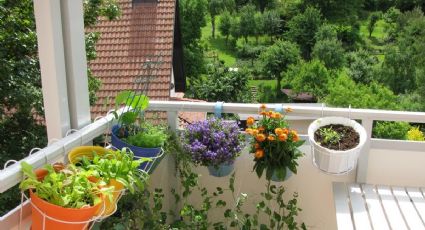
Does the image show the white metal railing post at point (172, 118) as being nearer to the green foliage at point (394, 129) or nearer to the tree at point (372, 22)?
the green foliage at point (394, 129)

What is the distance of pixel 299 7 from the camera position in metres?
28.2

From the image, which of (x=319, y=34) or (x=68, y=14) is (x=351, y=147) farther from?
(x=319, y=34)

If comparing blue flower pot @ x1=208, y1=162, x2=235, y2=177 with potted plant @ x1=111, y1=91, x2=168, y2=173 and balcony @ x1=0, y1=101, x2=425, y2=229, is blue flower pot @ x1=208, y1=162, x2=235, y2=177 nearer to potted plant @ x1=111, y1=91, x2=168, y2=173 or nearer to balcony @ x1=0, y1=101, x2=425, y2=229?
balcony @ x1=0, y1=101, x2=425, y2=229

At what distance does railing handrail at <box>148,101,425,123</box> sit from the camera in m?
1.90

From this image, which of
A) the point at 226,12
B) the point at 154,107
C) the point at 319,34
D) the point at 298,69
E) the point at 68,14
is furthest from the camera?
the point at 226,12

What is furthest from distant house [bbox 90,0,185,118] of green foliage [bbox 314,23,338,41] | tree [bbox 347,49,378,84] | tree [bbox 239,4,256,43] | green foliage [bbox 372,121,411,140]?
tree [bbox 239,4,256,43]

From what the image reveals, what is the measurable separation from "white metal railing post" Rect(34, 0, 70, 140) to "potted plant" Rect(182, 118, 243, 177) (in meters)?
0.58

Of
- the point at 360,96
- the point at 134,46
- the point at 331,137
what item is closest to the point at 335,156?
the point at 331,137

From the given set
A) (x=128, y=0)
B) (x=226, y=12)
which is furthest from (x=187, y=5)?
(x=128, y=0)

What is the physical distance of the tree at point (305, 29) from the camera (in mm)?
26062

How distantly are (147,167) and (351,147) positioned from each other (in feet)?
2.71

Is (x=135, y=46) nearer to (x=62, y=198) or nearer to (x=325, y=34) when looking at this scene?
(x=62, y=198)

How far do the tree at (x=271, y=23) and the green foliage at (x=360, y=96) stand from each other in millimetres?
7947

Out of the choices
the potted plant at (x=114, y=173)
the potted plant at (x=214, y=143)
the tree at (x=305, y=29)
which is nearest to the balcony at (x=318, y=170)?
the potted plant at (x=214, y=143)
